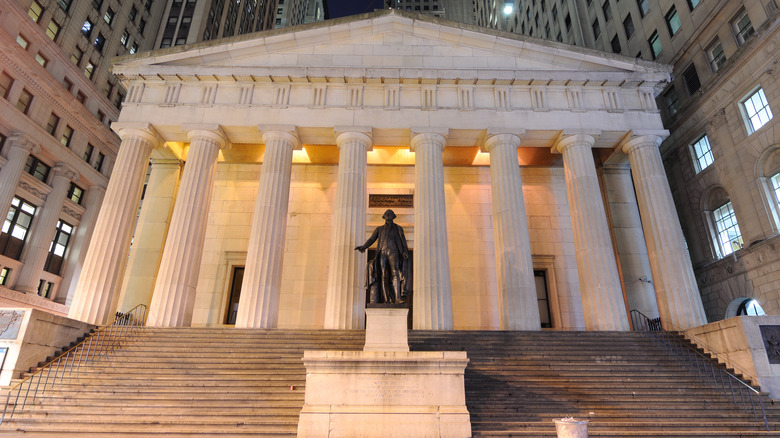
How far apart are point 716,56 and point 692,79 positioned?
166cm

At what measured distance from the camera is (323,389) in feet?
31.1

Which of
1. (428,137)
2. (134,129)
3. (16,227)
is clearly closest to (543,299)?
(428,137)

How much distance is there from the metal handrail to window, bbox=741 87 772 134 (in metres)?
26.7

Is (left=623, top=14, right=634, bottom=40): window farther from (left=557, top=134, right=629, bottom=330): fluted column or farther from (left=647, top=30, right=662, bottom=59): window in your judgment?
(left=557, top=134, right=629, bottom=330): fluted column

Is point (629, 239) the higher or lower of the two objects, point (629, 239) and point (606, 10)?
the lower

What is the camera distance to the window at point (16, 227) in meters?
32.4

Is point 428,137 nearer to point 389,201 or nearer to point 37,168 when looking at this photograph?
point 389,201

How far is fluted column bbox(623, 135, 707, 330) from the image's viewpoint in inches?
679

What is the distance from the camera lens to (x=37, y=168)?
35344mm

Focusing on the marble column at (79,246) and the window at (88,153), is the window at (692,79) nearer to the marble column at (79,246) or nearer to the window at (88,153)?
the marble column at (79,246)

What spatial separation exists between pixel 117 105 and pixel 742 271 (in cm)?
5086

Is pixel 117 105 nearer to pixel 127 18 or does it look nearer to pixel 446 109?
pixel 127 18

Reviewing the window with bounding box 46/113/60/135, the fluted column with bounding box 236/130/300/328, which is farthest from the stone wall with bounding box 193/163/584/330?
the window with bounding box 46/113/60/135

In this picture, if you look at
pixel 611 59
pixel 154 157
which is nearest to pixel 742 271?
pixel 611 59
